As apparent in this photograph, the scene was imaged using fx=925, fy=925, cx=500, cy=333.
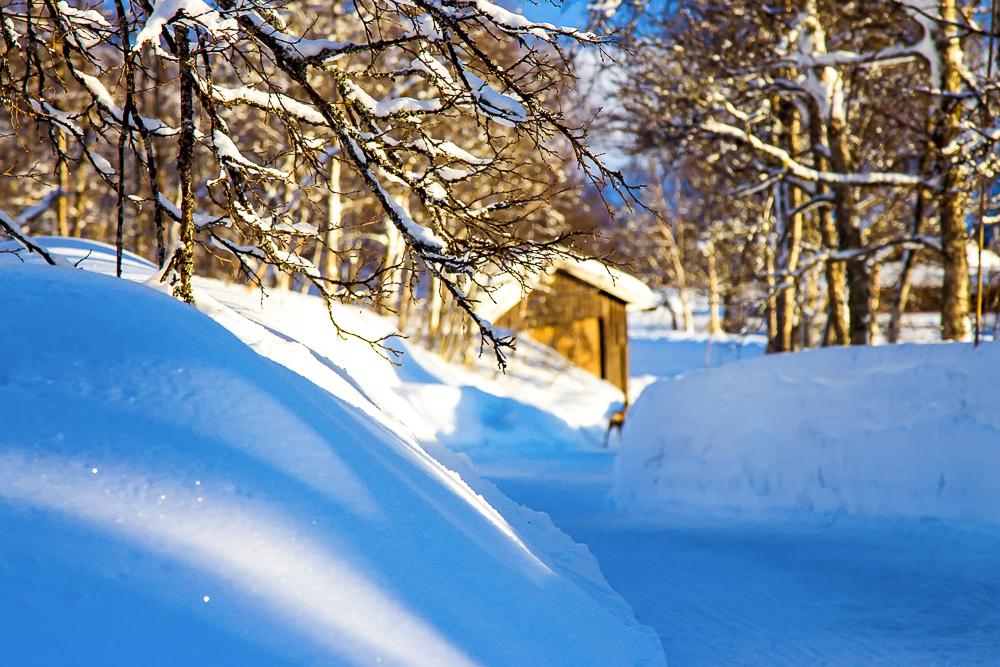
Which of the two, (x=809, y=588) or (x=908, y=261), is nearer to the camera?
(x=809, y=588)

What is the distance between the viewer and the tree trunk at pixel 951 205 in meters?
10.3

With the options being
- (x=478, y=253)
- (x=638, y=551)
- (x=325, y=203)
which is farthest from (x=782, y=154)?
(x=325, y=203)

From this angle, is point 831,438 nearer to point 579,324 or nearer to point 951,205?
point 951,205

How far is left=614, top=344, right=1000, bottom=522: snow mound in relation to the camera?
21.8ft

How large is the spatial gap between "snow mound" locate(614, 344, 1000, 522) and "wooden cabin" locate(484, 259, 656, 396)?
13.0 meters

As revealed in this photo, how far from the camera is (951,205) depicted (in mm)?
10648

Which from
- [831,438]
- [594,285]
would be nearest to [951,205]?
[831,438]

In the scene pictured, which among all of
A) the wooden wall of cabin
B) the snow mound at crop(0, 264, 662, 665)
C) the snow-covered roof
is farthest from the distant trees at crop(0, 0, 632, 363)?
the wooden wall of cabin

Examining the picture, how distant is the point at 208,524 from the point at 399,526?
0.65 m

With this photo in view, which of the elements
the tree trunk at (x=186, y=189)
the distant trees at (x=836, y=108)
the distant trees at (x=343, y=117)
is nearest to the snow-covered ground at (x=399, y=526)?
the tree trunk at (x=186, y=189)

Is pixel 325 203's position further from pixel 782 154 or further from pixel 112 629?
pixel 112 629

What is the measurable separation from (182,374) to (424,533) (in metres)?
0.96

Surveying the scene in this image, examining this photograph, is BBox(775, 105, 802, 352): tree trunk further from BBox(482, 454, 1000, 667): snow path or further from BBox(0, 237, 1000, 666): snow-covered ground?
BBox(482, 454, 1000, 667): snow path

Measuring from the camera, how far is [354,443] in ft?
10.9
